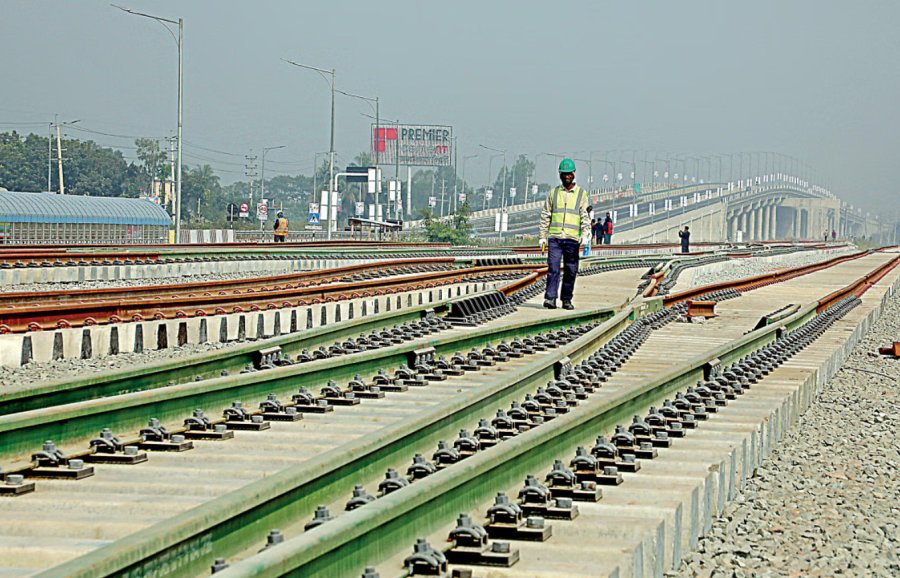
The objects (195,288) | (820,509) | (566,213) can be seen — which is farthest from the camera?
(195,288)

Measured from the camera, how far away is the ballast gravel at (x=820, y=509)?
556 centimetres

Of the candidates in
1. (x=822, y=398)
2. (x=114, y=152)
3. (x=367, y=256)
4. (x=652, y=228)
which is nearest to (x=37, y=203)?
(x=367, y=256)

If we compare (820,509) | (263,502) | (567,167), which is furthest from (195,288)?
(263,502)

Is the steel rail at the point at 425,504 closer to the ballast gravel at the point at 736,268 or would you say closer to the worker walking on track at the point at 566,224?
the worker walking on track at the point at 566,224

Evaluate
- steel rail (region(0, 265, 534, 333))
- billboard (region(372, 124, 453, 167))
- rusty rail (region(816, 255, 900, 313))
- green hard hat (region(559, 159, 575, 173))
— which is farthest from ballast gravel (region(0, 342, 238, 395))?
billboard (region(372, 124, 453, 167))

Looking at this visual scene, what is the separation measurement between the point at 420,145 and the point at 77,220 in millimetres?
87149

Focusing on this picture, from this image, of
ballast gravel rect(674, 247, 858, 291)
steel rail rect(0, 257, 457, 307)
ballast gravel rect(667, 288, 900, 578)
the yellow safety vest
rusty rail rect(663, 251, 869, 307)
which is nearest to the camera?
ballast gravel rect(667, 288, 900, 578)

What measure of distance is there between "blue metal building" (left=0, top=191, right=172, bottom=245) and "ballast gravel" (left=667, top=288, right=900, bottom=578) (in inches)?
1633

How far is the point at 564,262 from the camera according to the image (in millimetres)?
17391

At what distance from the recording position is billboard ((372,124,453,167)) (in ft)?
465

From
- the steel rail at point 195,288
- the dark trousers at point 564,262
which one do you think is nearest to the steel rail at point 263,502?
the dark trousers at point 564,262

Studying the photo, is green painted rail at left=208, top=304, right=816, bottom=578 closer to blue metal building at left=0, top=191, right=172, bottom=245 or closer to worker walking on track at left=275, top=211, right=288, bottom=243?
blue metal building at left=0, top=191, right=172, bottom=245

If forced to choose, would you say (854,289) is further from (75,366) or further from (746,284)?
(75,366)

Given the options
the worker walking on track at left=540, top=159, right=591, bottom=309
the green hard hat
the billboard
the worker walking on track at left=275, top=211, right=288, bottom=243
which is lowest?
the worker walking on track at left=275, top=211, right=288, bottom=243
